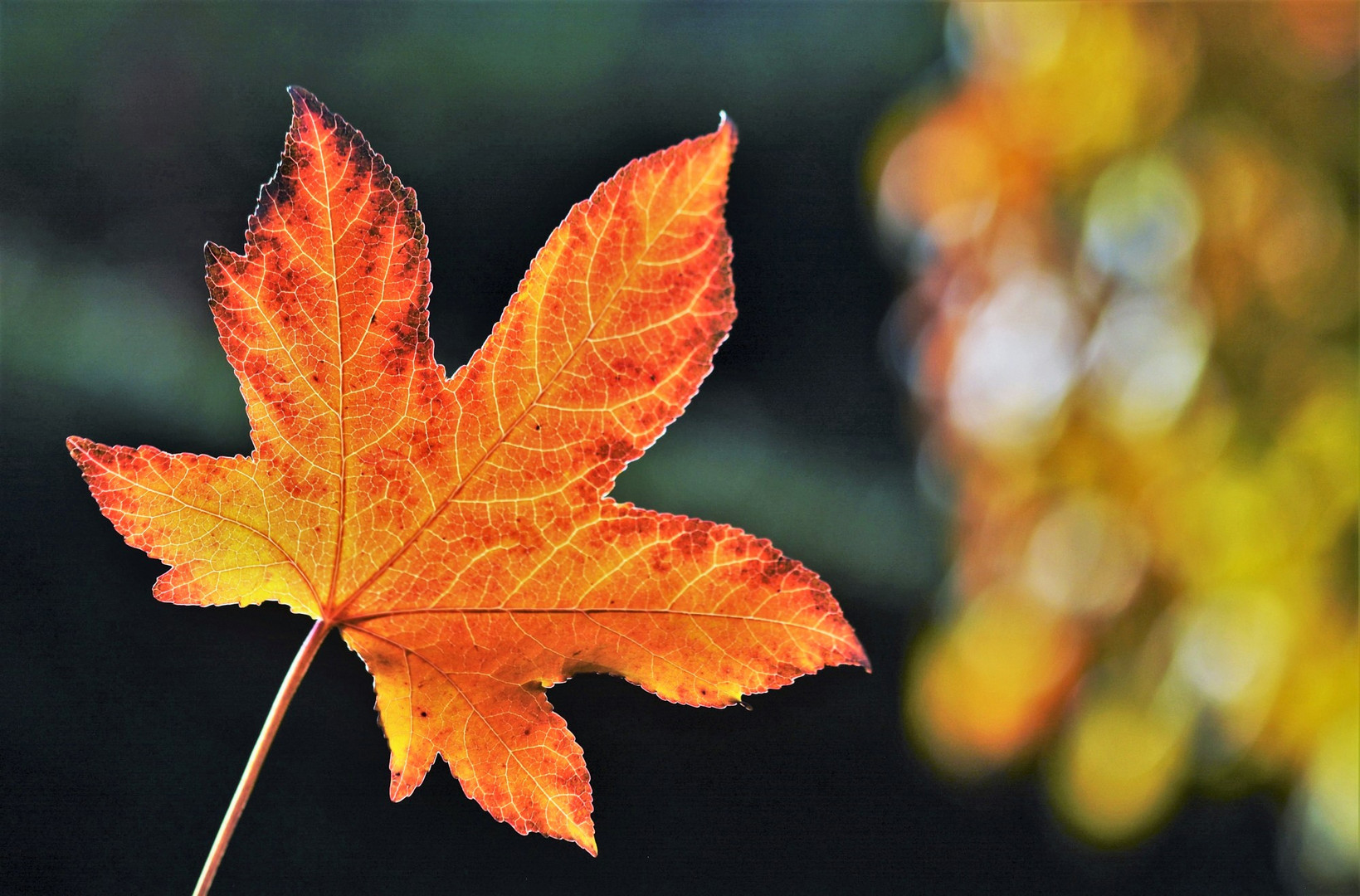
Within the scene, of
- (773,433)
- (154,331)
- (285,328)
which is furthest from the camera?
(773,433)

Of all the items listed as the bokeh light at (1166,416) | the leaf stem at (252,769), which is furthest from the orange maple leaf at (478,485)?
the bokeh light at (1166,416)

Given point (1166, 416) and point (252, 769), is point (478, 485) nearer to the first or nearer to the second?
point (252, 769)

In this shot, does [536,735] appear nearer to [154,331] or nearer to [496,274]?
[496,274]

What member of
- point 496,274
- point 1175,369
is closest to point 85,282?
point 496,274

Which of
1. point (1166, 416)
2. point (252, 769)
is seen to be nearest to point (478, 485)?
point (252, 769)

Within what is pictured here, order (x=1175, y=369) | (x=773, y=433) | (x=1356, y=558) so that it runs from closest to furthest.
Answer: (x=1356, y=558), (x=1175, y=369), (x=773, y=433)

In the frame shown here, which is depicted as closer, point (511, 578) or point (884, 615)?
point (511, 578)

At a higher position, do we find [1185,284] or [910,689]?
[1185,284]

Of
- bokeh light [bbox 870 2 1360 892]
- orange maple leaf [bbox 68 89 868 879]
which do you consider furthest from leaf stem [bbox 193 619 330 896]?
bokeh light [bbox 870 2 1360 892]
